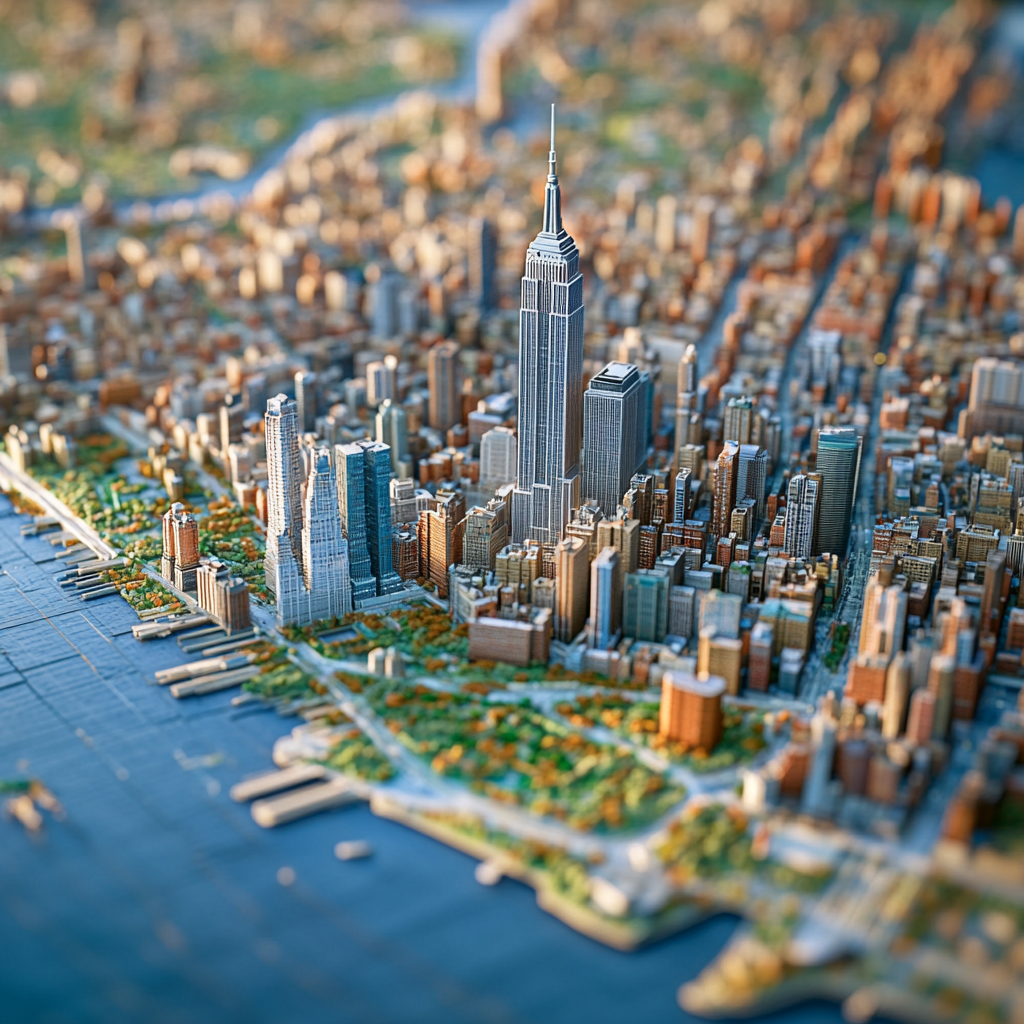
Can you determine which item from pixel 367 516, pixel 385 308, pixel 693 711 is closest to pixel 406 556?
pixel 367 516

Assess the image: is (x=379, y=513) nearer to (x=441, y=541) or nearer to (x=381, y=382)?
(x=441, y=541)

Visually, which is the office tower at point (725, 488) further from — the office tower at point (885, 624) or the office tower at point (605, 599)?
the office tower at point (885, 624)

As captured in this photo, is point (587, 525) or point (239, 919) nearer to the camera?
point (239, 919)

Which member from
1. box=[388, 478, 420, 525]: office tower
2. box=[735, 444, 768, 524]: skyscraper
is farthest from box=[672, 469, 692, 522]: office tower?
box=[388, 478, 420, 525]: office tower

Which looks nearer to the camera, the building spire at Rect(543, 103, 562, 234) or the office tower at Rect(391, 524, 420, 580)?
the building spire at Rect(543, 103, 562, 234)

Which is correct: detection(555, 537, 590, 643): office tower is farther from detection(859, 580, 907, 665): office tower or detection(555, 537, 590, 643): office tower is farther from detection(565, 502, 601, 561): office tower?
detection(859, 580, 907, 665): office tower

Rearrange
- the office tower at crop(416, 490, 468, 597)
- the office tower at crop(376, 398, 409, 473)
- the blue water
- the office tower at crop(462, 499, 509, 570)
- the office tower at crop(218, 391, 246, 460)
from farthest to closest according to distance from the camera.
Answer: the office tower at crop(218, 391, 246, 460)
the office tower at crop(376, 398, 409, 473)
the office tower at crop(416, 490, 468, 597)
the office tower at crop(462, 499, 509, 570)
the blue water
